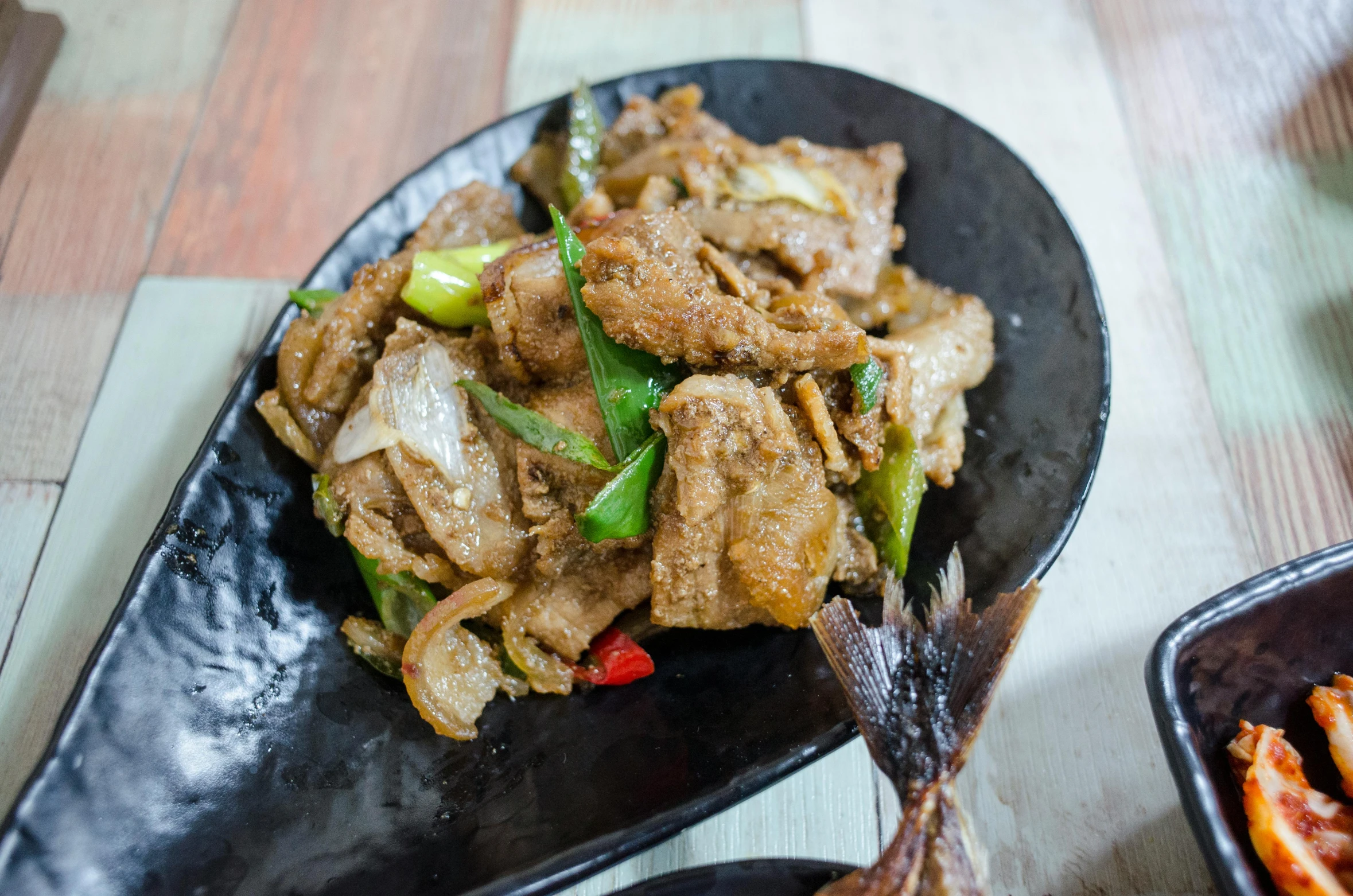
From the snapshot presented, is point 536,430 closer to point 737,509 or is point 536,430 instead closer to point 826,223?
point 737,509

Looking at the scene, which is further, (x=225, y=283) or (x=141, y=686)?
(x=225, y=283)

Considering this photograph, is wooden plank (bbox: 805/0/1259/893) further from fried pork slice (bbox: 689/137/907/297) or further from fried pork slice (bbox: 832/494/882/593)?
fried pork slice (bbox: 689/137/907/297)

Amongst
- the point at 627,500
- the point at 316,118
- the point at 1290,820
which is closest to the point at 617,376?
the point at 627,500

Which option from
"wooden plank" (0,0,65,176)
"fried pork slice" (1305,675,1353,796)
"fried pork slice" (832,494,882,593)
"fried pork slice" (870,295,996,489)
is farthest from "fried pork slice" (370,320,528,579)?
"wooden plank" (0,0,65,176)

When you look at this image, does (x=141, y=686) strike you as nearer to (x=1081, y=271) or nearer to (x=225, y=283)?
(x=225, y=283)

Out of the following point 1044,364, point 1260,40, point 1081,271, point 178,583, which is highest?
point 1260,40

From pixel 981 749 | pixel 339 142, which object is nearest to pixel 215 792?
pixel 981 749

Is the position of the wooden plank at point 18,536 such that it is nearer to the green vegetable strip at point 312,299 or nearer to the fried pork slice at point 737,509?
the green vegetable strip at point 312,299
